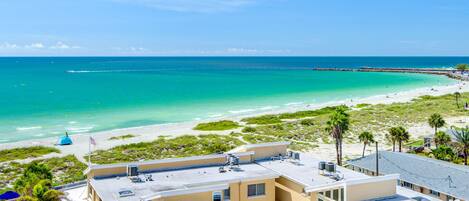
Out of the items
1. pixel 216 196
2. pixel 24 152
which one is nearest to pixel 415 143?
pixel 216 196

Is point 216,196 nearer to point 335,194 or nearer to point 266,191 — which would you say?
point 266,191

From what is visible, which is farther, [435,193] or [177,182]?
[435,193]

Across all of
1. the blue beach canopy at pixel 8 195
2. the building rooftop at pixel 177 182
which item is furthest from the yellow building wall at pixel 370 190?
the blue beach canopy at pixel 8 195

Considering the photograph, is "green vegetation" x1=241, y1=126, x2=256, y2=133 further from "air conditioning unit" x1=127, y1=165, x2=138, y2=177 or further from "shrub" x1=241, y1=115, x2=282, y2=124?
"air conditioning unit" x1=127, y1=165, x2=138, y2=177

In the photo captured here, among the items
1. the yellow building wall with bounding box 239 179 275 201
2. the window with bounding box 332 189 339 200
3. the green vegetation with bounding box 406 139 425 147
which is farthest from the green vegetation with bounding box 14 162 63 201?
the green vegetation with bounding box 406 139 425 147

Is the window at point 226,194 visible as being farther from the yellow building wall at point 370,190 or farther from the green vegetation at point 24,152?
the green vegetation at point 24,152

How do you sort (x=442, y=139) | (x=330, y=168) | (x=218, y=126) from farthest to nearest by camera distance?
(x=218, y=126)
(x=442, y=139)
(x=330, y=168)

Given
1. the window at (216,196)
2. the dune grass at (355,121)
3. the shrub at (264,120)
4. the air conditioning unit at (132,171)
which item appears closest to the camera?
the window at (216,196)
